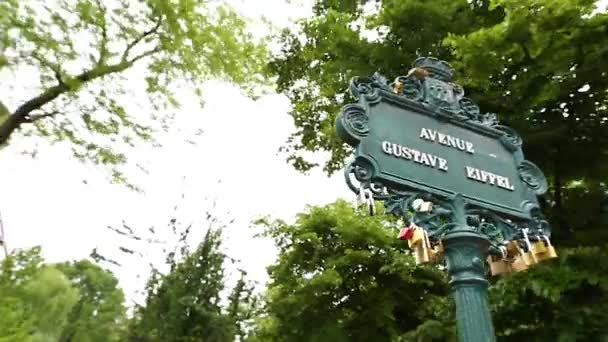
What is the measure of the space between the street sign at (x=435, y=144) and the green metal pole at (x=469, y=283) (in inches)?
10.1

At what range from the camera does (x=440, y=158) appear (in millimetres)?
3354

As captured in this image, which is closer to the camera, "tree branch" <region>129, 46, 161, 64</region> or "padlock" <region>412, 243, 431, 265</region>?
"padlock" <region>412, 243, 431, 265</region>

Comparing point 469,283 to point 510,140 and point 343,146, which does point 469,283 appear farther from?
point 343,146

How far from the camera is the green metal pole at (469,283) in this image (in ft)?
9.21

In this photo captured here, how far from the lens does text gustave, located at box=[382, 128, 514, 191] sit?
127 inches

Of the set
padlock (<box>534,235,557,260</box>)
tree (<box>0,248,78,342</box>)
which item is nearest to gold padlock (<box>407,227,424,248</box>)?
padlock (<box>534,235,557,260</box>)

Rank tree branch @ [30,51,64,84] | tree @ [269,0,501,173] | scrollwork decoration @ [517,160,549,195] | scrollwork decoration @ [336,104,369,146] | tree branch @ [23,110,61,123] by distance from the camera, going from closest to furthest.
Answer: scrollwork decoration @ [336,104,369,146]
scrollwork decoration @ [517,160,549,195]
tree @ [269,0,501,173]
tree branch @ [30,51,64,84]
tree branch @ [23,110,61,123]

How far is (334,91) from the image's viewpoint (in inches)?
284

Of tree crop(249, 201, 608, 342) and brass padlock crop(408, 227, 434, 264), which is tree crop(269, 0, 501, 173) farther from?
brass padlock crop(408, 227, 434, 264)

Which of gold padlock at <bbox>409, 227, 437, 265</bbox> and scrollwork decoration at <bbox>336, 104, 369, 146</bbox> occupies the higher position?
scrollwork decoration at <bbox>336, 104, 369, 146</bbox>

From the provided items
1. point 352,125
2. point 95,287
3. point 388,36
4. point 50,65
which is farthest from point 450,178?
point 95,287

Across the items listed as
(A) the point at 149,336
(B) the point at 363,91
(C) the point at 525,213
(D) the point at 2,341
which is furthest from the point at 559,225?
(D) the point at 2,341

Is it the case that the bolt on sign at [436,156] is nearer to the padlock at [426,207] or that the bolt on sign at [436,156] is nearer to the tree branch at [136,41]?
the padlock at [426,207]

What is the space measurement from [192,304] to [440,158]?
501 centimetres
